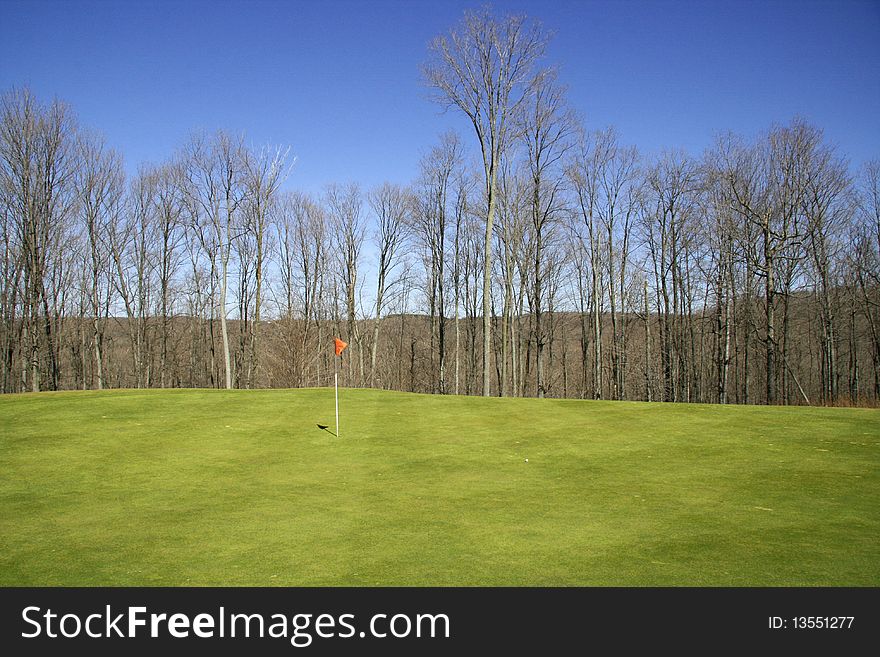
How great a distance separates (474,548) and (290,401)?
11.9 m

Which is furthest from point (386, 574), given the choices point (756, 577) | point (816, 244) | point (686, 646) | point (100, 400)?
point (816, 244)

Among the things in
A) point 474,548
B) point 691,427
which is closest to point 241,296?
point 691,427

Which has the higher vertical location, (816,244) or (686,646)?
(816,244)

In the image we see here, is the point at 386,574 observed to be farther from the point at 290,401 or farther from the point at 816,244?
the point at 816,244

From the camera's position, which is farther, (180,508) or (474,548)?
(180,508)

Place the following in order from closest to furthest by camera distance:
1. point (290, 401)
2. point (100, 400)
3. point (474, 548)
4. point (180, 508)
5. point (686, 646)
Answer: point (686, 646) < point (474, 548) < point (180, 508) < point (100, 400) < point (290, 401)

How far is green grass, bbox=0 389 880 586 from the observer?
5227mm

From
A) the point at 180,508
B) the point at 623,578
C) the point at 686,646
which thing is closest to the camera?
the point at 686,646

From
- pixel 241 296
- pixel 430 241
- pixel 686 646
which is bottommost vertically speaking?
pixel 686 646

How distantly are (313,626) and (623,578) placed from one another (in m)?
2.57

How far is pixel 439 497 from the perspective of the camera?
7812 millimetres

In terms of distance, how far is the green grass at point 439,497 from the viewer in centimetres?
523

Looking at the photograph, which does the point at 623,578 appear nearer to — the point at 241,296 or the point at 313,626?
the point at 313,626

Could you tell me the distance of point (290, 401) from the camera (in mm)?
16688
